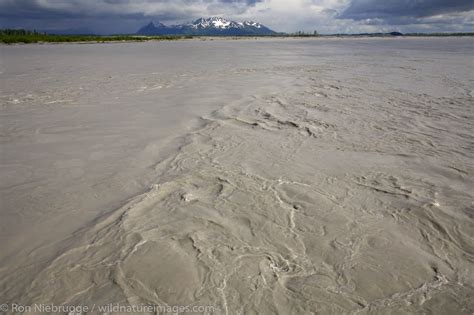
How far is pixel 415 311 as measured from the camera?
289 centimetres

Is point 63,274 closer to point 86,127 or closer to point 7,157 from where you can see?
point 7,157

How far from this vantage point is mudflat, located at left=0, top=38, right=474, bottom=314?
10.2ft

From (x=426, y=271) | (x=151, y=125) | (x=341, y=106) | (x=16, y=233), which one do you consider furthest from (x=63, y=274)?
(x=341, y=106)

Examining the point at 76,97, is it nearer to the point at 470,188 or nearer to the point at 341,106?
the point at 341,106

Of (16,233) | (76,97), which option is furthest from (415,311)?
(76,97)

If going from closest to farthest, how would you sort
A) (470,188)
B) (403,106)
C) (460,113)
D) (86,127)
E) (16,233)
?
(16,233)
(470,188)
(86,127)
(460,113)
(403,106)

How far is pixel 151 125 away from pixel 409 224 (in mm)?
6500

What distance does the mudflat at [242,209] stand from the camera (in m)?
3.11

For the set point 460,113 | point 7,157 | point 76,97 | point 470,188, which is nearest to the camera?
point 470,188

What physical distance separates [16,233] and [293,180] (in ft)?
13.3

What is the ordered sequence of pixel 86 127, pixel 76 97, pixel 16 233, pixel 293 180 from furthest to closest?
pixel 76 97 < pixel 86 127 < pixel 293 180 < pixel 16 233

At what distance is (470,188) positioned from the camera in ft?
16.3

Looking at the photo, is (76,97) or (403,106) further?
(76,97)

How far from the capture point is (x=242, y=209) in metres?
4.45
